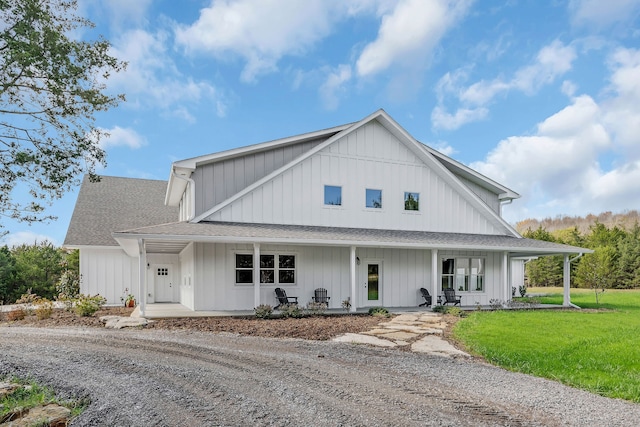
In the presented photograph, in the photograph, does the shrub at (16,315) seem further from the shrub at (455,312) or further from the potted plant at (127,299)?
the shrub at (455,312)

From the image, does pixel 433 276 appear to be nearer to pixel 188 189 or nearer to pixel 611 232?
pixel 188 189

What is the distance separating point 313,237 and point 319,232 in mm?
872

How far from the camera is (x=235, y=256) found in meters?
14.3

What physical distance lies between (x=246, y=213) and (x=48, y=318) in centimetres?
655

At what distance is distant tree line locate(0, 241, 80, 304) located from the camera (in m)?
20.3

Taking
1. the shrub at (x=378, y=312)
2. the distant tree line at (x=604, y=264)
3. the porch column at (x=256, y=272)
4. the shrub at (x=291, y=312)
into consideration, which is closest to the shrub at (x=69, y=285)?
the porch column at (x=256, y=272)

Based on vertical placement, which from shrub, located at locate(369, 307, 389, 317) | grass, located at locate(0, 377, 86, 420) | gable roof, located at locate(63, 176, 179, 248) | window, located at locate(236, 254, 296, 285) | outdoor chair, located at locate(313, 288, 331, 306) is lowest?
shrub, located at locate(369, 307, 389, 317)

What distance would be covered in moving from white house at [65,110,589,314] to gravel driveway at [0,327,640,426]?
5374 mm

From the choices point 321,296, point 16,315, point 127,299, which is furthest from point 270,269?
point 16,315

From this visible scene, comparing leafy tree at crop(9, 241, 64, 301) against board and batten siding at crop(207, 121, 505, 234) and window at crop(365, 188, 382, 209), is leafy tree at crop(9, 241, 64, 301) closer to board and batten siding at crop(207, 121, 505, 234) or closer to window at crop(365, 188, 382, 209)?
board and batten siding at crop(207, 121, 505, 234)

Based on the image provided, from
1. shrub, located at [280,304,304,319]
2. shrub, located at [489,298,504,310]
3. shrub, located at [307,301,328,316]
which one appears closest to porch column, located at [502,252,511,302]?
shrub, located at [489,298,504,310]

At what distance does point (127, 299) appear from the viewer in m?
17.9

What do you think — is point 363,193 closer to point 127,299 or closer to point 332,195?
point 332,195

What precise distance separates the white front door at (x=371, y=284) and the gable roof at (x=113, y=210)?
1012 centimetres
